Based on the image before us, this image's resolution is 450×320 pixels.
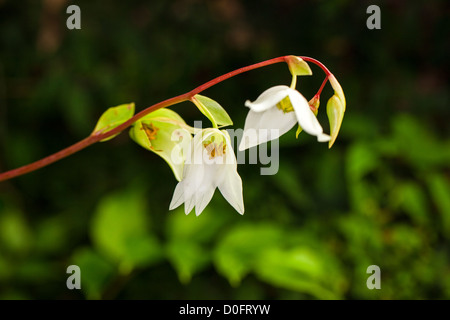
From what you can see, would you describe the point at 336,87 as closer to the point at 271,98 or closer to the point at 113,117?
the point at 271,98

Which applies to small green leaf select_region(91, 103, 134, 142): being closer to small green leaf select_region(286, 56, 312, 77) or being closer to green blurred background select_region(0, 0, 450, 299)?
small green leaf select_region(286, 56, 312, 77)

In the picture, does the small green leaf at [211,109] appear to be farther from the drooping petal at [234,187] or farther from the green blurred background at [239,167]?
the green blurred background at [239,167]

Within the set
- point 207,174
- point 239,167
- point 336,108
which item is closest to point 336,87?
point 336,108

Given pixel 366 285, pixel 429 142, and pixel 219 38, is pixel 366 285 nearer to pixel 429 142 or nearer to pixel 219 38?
pixel 429 142

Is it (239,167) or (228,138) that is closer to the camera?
(228,138)

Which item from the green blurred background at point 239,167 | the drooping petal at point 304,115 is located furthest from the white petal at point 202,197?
the green blurred background at point 239,167

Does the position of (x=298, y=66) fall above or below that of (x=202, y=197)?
→ above
